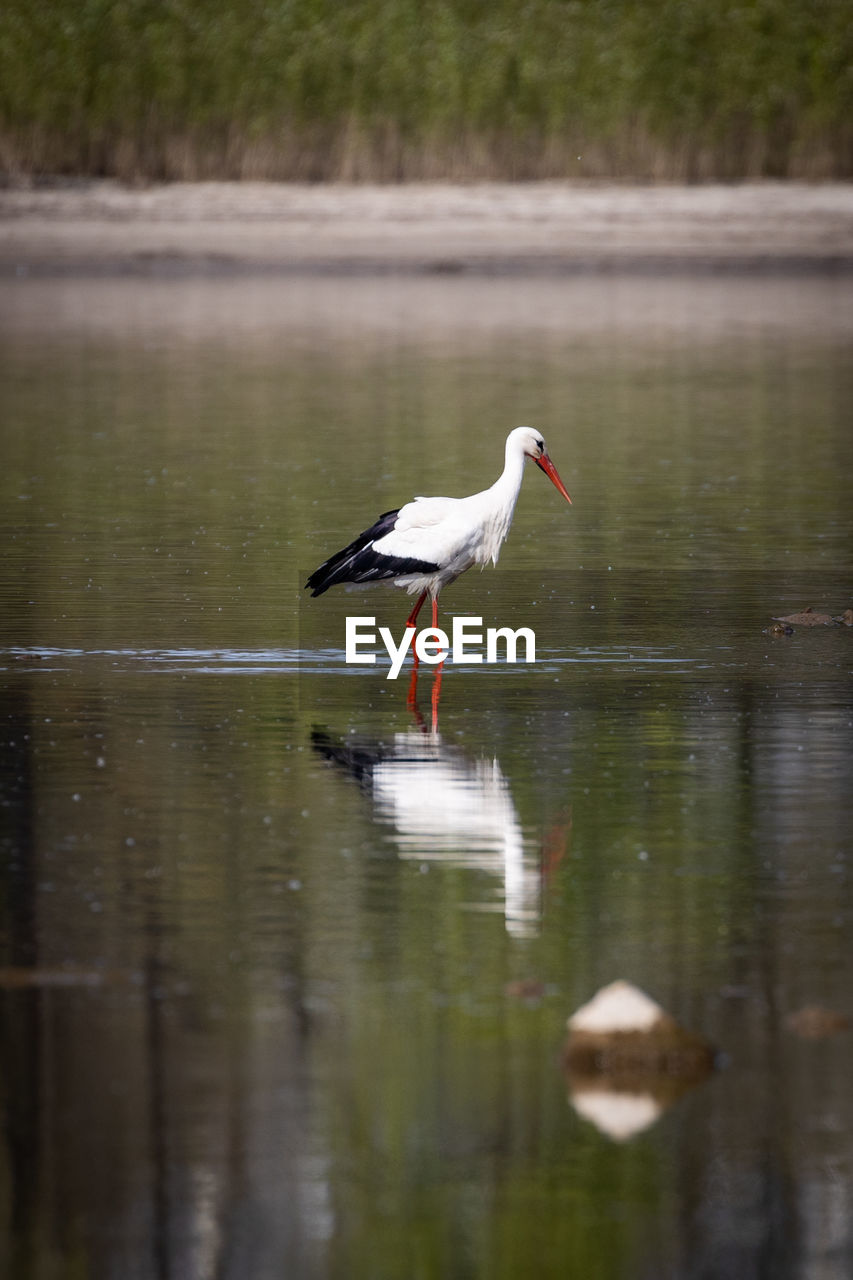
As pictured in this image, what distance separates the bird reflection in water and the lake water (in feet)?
0.07

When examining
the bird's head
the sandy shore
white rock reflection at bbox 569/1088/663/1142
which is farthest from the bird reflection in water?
the sandy shore

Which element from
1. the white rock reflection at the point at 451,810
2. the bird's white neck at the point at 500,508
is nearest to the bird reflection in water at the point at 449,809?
the white rock reflection at the point at 451,810

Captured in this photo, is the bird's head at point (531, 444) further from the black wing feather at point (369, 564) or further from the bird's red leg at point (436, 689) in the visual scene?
the bird's red leg at point (436, 689)

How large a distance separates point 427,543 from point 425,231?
95.6 ft

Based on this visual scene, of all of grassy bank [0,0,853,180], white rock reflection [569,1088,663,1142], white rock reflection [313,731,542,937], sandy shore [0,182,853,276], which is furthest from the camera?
grassy bank [0,0,853,180]

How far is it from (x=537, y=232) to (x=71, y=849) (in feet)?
108

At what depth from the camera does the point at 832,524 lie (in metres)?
16.4

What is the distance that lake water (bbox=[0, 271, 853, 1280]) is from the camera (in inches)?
215

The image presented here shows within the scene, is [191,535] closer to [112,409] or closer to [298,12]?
[112,409]

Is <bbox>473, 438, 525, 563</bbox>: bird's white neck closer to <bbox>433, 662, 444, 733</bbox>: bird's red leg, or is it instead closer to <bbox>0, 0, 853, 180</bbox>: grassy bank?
<bbox>433, 662, 444, 733</bbox>: bird's red leg

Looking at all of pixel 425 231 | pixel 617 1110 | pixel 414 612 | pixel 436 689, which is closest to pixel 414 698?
pixel 436 689

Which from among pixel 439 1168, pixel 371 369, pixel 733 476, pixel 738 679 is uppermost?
pixel 371 369

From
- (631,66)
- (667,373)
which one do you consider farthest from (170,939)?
(631,66)

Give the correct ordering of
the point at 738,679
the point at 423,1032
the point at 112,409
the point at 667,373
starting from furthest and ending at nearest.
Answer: the point at 667,373, the point at 112,409, the point at 738,679, the point at 423,1032
